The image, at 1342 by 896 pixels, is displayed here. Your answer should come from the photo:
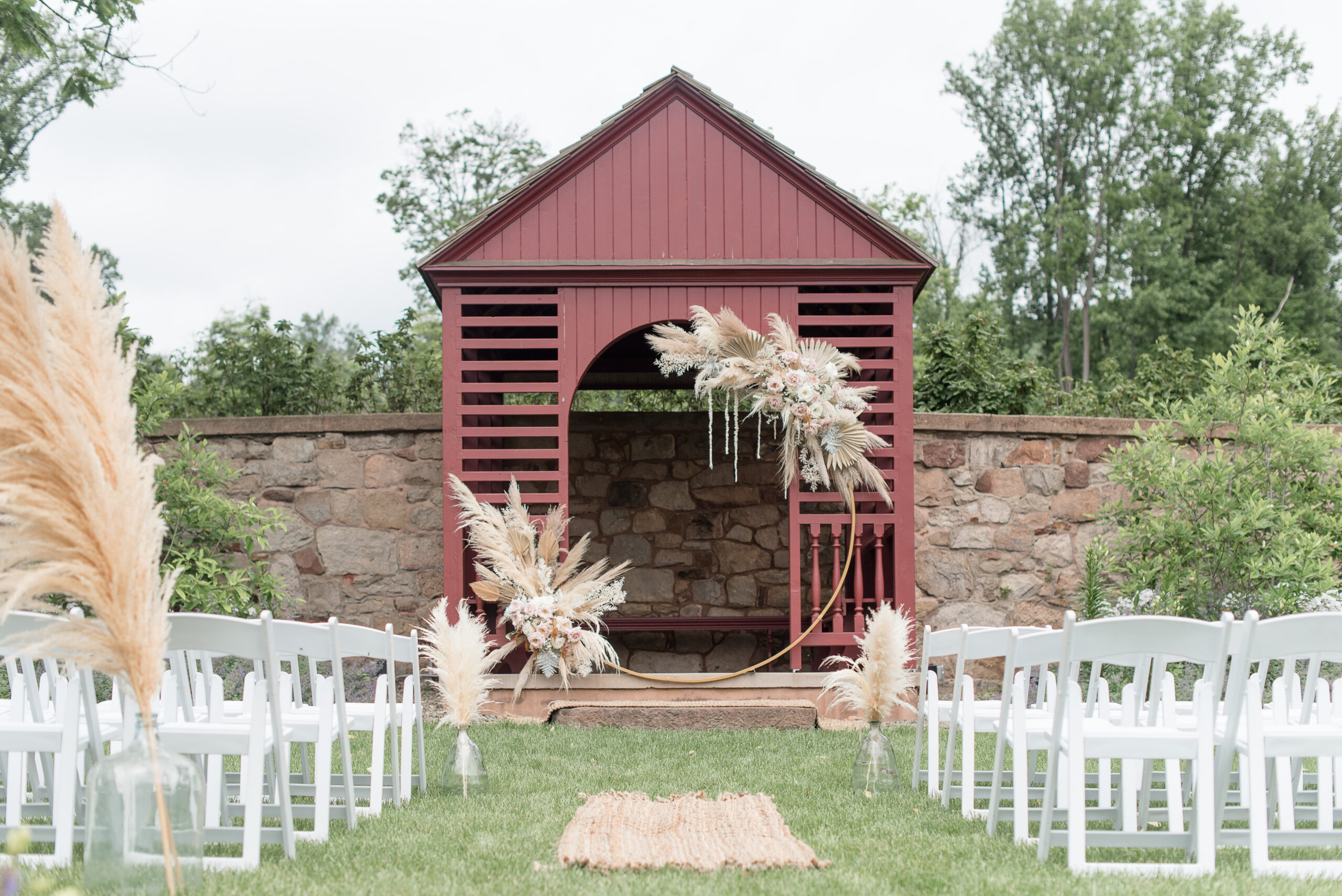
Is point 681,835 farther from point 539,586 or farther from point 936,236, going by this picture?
point 936,236

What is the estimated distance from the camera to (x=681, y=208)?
7.31m

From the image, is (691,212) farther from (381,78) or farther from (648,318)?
(381,78)

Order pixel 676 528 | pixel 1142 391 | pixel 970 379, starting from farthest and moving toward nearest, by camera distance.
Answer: pixel 1142 391 → pixel 970 379 → pixel 676 528

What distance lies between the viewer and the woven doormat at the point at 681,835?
346 centimetres

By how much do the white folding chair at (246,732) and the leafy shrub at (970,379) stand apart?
6.98 metres

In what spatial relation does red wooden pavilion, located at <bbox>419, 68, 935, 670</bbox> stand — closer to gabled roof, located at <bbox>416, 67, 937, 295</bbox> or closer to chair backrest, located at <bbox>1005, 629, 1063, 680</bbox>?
gabled roof, located at <bbox>416, 67, 937, 295</bbox>

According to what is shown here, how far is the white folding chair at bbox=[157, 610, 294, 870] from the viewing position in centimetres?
327

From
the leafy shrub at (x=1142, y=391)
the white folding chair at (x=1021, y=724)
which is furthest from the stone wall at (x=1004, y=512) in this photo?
the white folding chair at (x=1021, y=724)

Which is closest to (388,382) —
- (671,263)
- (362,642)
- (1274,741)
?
(671,263)

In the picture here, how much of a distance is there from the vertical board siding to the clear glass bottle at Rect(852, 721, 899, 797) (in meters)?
3.52

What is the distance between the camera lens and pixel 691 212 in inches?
288

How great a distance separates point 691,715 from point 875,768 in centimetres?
233

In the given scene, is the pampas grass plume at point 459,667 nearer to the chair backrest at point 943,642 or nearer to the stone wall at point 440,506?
the chair backrest at point 943,642

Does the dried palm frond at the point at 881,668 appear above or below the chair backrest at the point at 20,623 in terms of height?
below
